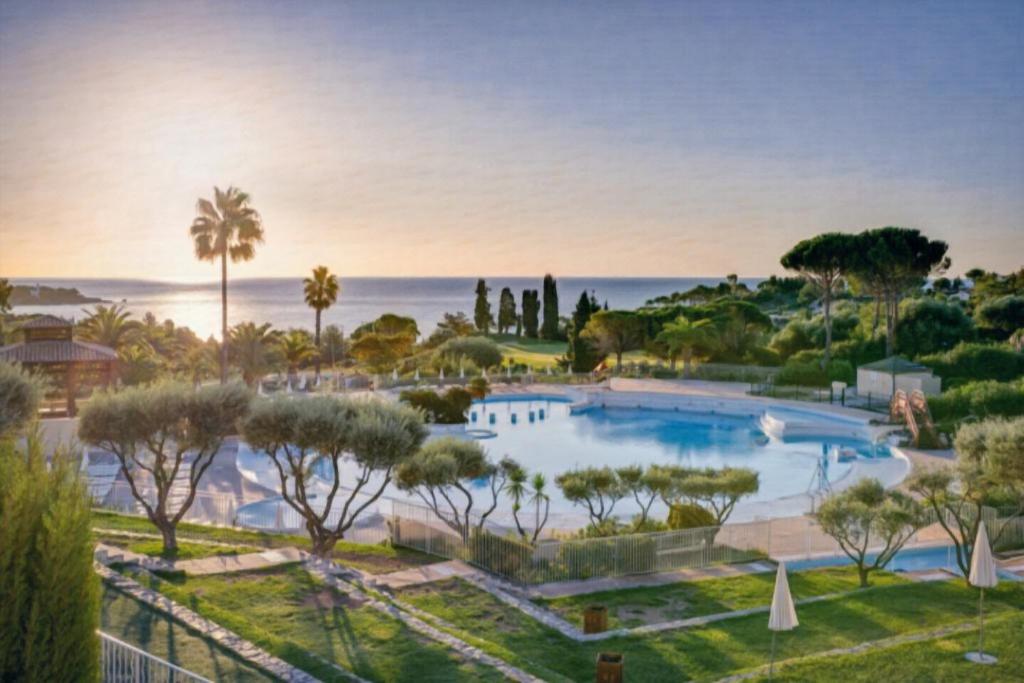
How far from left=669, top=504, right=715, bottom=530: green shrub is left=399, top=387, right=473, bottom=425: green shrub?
1460 cm

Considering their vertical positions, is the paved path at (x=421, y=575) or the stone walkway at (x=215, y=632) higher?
the stone walkway at (x=215, y=632)

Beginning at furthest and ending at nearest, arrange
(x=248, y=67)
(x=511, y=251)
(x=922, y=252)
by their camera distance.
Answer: (x=511, y=251) → (x=922, y=252) → (x=248, y=67)

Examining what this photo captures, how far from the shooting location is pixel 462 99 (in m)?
30.3

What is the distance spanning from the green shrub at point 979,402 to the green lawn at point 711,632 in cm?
1507

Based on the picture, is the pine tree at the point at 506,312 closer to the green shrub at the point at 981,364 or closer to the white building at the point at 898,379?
the green shrub at the point at 981,364

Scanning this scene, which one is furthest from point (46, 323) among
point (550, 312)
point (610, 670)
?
point (550, 312)

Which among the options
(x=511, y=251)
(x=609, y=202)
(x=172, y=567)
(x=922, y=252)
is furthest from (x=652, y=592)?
(x=511, y=251)

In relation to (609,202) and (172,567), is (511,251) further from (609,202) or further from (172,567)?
(172,567)

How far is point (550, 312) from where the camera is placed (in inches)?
2594

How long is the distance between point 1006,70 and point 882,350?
13850 millimetres

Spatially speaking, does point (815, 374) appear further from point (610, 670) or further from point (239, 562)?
point (610, 670)

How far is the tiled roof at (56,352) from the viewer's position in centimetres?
2509

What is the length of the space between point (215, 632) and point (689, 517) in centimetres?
935

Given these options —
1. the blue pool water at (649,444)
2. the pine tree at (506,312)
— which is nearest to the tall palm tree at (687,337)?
the blue pool water at (649,444)
